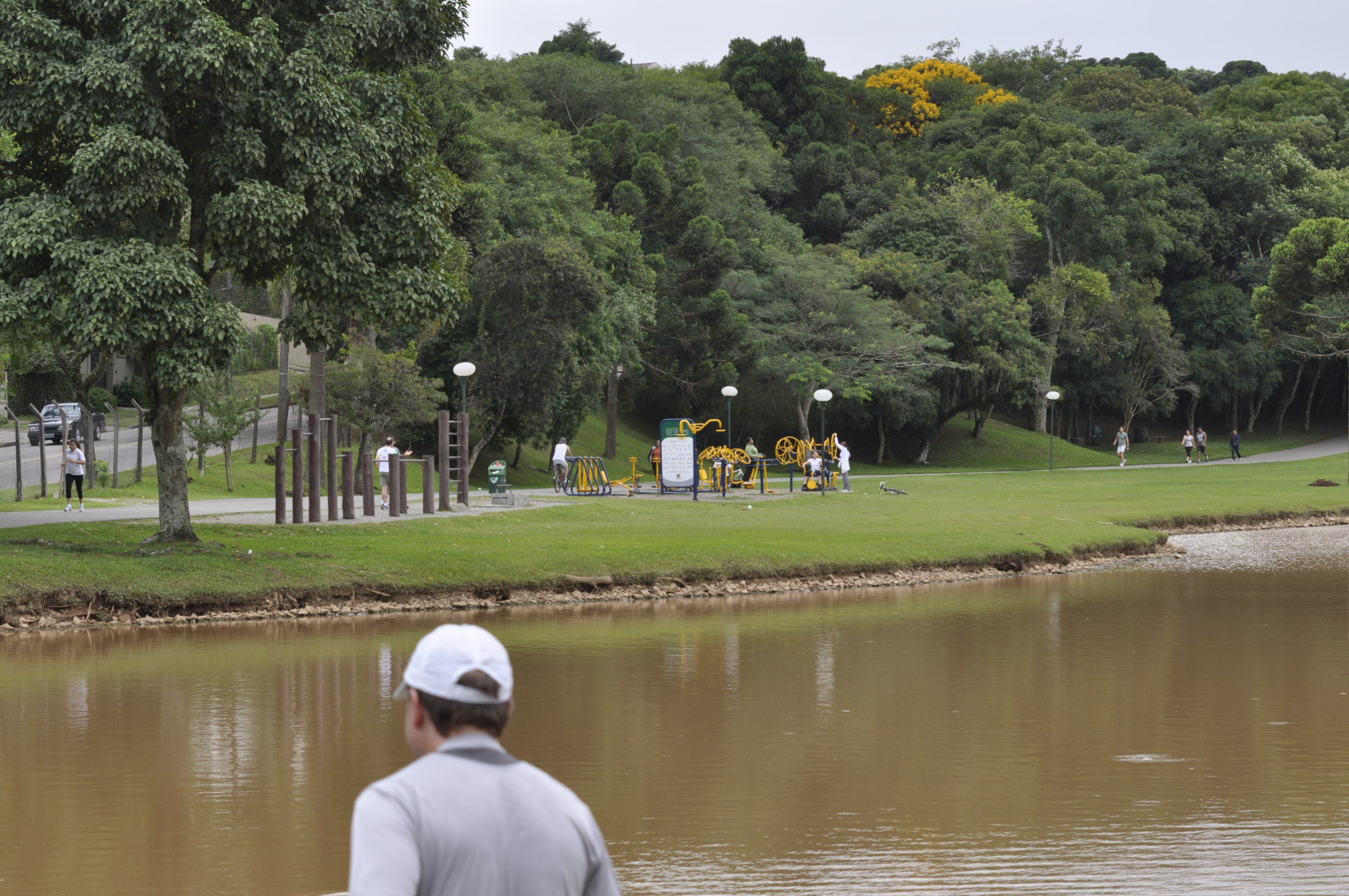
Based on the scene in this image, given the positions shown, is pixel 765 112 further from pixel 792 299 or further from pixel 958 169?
pixel 792 299

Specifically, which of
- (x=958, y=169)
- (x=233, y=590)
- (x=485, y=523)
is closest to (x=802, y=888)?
(x=233, y=590)

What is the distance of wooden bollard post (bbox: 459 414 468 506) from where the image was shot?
30.1 m

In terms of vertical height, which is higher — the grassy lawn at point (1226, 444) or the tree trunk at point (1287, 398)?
the tree trunk at point (1287, 398)

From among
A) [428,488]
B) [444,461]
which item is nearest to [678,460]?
[444,461]

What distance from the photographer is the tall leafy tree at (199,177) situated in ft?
58.5

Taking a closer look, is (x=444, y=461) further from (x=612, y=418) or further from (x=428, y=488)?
(x=612, y=418)

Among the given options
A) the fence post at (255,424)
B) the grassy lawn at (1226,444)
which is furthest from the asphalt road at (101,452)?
the grassy lawn at (1226,444)

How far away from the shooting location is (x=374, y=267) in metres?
20.0

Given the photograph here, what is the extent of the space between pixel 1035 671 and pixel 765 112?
66859 mm

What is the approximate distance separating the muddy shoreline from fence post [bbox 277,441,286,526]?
20.4ft

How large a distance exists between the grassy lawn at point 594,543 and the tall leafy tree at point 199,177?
71.7 inches

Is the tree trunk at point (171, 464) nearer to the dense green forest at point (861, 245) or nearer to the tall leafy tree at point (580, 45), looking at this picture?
the dense green forest at point (861, 245)

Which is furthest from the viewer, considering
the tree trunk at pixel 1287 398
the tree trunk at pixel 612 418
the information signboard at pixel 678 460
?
the tree trunk at pixel 1287 398

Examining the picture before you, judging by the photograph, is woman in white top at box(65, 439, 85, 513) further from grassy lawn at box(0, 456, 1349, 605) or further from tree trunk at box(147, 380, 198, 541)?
tree trunk at box(147, 380, 198, 541)
